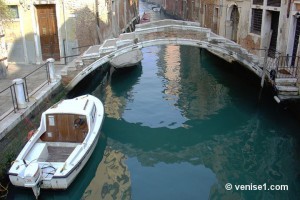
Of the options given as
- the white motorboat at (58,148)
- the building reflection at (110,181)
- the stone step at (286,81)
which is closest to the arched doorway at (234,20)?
the stone step at (286,81)

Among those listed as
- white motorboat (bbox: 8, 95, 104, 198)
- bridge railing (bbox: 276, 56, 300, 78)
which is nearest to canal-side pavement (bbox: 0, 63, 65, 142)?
white motorboat (bbox: 8, 95, 104, 198)

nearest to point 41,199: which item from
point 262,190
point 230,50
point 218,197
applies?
point 218,197

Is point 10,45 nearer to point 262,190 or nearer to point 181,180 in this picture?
point 181,180

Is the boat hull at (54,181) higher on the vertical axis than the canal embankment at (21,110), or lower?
lower

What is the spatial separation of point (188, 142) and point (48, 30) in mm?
6403

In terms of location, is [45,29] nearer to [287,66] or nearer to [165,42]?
[165,42]

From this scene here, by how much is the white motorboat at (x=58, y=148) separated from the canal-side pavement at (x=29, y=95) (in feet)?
1.70

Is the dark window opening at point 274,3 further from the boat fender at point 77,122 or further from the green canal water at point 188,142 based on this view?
the boat fender at point 77,122

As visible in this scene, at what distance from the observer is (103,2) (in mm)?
14320

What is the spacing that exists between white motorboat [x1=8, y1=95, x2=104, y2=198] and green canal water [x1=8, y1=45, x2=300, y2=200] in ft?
1.27

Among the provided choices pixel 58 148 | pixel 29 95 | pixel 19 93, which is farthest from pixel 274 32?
pixel 19 93

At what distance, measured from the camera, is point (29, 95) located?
26.7 feet

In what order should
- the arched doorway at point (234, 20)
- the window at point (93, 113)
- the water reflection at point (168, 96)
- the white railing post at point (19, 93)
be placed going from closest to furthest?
1. the white railing post at point (19, 93)
2. the window at point (93, 113)
3. the water reflection at point (168, 96)
4. the arched doorway at point (234, 20)

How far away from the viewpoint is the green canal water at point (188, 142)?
6.29 metres
